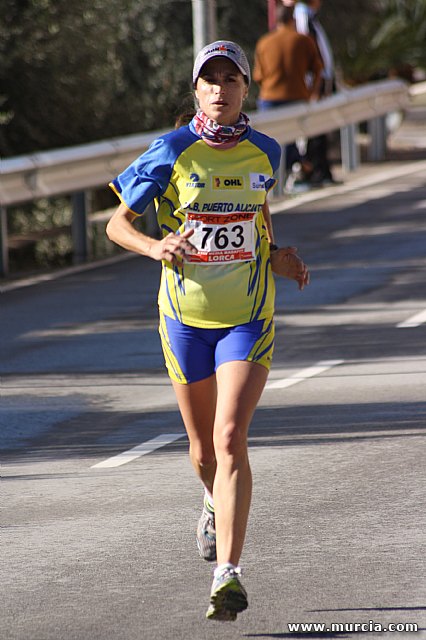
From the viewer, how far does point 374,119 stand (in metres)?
26.4

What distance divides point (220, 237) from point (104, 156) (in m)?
12.5

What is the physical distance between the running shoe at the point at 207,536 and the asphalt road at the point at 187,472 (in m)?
0.12

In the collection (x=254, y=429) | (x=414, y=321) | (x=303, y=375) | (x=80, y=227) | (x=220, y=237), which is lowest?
(x=80, y=227)

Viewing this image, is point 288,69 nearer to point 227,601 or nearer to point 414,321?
point 414,321

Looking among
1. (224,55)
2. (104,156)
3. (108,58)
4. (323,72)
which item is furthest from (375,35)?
(224,55)

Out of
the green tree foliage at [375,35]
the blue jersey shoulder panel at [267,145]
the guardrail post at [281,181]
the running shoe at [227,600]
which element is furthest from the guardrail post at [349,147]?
the running shoe at [227,600]

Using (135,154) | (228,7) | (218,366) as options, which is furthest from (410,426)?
(228,7)

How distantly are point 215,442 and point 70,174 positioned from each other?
12.0 meters

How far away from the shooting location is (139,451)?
9.03m

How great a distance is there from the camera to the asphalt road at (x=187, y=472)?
6059mm

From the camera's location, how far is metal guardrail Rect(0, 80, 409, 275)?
55.0 ft

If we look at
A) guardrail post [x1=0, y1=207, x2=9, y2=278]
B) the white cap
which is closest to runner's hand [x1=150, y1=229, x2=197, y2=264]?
the white cap

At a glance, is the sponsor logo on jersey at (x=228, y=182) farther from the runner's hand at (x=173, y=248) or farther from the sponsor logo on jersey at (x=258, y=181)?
the runner's hand at (x=173, y=248)

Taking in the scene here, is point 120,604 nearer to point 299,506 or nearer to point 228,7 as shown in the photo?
point 299,506
